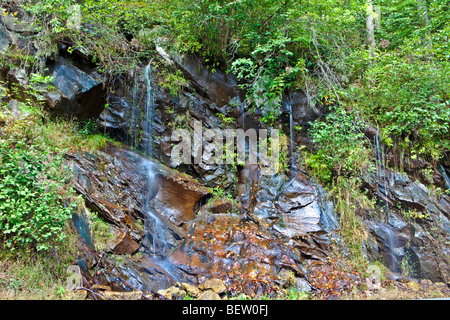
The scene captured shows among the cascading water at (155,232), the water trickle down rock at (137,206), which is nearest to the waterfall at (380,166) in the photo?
the water trickle down rock at (137,206)

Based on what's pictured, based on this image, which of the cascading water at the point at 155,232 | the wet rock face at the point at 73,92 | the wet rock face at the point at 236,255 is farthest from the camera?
the wet rock face at the point at 73,92

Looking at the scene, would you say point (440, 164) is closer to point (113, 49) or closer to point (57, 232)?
point (57, 232)

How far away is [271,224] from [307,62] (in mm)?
5347

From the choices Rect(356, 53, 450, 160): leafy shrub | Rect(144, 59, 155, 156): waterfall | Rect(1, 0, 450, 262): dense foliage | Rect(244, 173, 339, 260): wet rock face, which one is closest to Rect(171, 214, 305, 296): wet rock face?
Rect(244, 173, 339, 260): wet rock face

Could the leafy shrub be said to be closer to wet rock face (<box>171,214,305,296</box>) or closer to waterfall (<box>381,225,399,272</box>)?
waterfall (<box>381,225,399,272</box>)

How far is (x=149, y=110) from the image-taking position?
8.33 m

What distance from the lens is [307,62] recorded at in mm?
8391

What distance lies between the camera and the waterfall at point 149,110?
26.6ft

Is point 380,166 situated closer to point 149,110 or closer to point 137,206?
point 137,206

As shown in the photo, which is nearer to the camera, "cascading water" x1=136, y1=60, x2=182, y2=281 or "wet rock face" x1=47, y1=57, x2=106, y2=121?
"cascading water" x1=136, y1=60, x2=182, y2=281

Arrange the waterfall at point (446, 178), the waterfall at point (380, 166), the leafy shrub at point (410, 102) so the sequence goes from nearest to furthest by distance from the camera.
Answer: the leafy shrub at point (410, 102) < the waterfall at point (380, 166) < the waterfall at point (446, 178)

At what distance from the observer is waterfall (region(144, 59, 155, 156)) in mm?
8102

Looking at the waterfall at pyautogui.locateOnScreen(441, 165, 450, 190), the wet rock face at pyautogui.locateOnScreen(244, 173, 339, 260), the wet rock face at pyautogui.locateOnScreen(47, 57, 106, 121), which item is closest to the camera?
the wet rock face at pyautogui.locateOnScreen(244, 173, 339, 260)

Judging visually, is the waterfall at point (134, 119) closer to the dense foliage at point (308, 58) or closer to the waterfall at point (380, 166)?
the dense foliage at point (308, 58)
